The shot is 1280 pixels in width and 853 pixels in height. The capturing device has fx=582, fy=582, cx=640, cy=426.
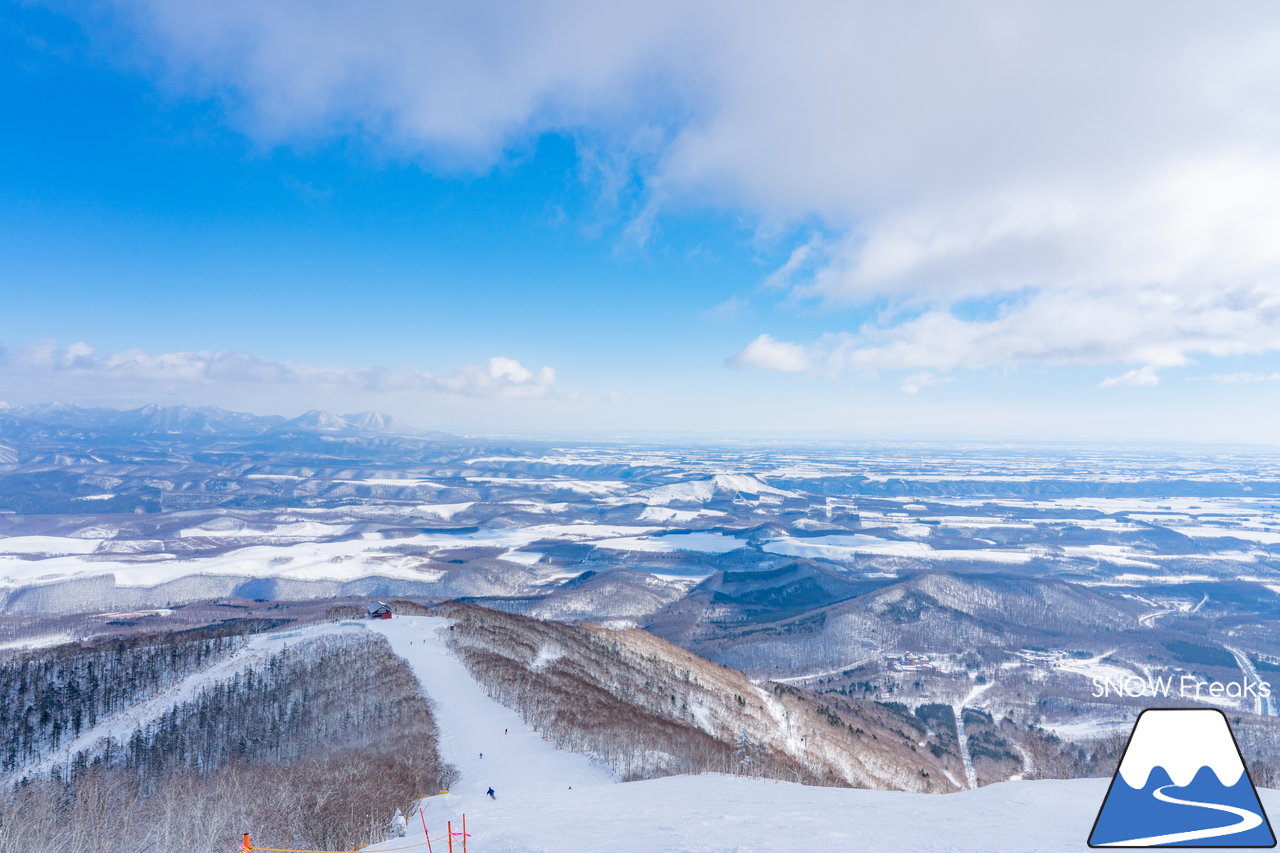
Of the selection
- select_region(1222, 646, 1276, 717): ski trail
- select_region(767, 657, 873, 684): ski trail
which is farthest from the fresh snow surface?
select_region(1222, 646, 1276, 717): ski trail

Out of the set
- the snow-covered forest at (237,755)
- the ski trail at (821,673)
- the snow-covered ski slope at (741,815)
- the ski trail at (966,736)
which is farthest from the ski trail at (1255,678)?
the snow-covered forest at (237,755)

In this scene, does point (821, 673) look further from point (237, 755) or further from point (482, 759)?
point (237, 755)

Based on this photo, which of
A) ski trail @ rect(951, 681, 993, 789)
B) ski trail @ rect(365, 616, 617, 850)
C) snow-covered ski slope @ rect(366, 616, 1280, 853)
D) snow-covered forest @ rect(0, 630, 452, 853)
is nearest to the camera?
snow-covered ski slope @ rect(366, 616, 1280, 853)

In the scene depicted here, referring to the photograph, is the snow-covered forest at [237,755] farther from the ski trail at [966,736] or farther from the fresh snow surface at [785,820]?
the ski trail at [966,736]

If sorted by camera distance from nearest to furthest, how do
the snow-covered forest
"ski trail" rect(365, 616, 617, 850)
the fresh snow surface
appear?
the fresh snow surface → the snow-covered forest → "ski trail" rect(365, 616, 617, 850)

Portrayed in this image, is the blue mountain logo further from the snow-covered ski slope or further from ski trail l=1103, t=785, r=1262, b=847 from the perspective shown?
the snow-covered ski slope

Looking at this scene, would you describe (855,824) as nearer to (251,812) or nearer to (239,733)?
(251,812)
